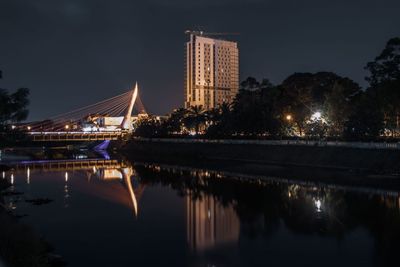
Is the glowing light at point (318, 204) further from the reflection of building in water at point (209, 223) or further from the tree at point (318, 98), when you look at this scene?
the tree at point (318, 98)

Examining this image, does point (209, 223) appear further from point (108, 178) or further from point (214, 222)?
point (108, 178)

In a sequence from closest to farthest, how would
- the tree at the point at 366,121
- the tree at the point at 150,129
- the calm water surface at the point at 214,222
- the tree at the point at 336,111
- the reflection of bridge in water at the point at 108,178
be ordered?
the calm water surface at the point at 214,222, the reflection of bridge in water at the point at 108,178, the tree at the point at 366,121, the tree at the point at 336,111, the tree at the point at 150,129

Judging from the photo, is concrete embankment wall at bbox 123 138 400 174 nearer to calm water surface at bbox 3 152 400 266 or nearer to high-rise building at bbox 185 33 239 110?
calm water surface at bbox 3 152 400 266

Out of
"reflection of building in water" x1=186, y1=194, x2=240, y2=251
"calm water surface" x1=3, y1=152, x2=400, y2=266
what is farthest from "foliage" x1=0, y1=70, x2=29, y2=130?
"reflection of building in water" x1=186, y1=194, x2=240, y2=251

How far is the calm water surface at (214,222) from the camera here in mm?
21547

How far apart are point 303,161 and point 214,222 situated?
31.2 meters

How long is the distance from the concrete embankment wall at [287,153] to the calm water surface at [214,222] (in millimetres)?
10576

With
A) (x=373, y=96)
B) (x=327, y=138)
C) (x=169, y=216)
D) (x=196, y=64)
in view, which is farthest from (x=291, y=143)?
(x=196, y=64)

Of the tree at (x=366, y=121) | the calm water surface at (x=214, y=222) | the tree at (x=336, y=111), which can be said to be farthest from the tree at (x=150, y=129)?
the calm water surface at (x=214, y=222)

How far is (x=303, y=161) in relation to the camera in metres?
57.6

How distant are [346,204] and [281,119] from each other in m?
42.3

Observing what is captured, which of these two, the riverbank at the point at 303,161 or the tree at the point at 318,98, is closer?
the riverbank at the point at 303,161

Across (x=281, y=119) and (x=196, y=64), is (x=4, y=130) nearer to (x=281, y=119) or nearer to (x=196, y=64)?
(x=281, y=119)

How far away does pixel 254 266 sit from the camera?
2005 cm
